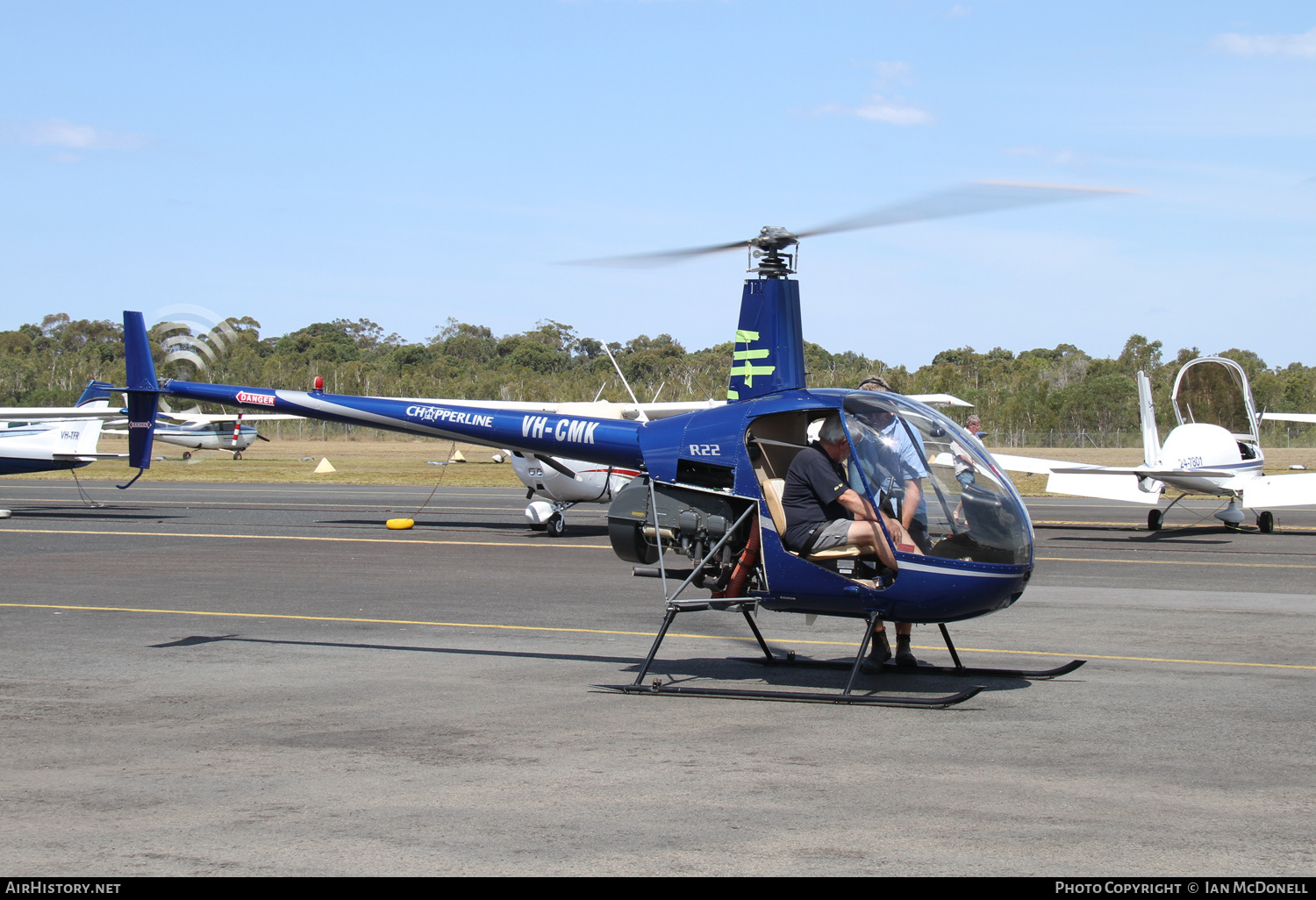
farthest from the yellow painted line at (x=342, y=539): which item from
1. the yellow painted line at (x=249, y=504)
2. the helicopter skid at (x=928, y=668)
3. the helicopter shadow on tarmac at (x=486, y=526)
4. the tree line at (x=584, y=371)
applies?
the tree line at (x=584, y=371)

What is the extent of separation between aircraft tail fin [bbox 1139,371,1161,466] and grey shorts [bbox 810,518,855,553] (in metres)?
16.9

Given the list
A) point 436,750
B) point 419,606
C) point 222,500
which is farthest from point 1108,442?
point 436,750

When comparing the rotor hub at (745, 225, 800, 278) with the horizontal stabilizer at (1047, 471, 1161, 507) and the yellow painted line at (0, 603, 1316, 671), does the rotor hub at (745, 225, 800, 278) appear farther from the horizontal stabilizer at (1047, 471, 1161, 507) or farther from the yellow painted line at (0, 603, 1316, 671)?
the horizontal stabilizer at (1047, 471, 1161, 507)

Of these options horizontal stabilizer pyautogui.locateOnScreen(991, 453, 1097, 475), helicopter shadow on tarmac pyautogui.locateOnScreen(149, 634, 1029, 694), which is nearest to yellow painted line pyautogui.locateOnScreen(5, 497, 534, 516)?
horizontal stabilizer pyautogui.locateOnScreen(991, 453, 1097, 475)

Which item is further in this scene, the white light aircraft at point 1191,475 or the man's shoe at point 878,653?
the white light aircraft at point 1191,475

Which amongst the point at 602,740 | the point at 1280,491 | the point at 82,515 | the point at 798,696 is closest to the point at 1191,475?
the point at 1280,491

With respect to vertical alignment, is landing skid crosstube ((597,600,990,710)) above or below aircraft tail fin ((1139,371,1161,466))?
below

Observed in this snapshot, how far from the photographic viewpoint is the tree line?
75.2 metres

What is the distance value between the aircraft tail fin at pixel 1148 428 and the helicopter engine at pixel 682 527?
54.4 ft

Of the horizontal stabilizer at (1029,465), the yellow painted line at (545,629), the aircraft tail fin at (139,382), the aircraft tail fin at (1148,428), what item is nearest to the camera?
the yellow painted line at (545,629)

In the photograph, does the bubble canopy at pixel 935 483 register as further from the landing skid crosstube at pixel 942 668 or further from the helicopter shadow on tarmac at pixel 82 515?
the helicopter shadow on tarmac at pixel 82 515

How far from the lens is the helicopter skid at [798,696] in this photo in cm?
749

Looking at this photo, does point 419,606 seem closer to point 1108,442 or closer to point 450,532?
point 450,532

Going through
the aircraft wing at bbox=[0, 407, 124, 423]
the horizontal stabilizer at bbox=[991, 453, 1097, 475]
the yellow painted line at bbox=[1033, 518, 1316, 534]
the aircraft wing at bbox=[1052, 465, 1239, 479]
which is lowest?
the yellow painted line at bbox=[1033, 518, 1316, 534]
